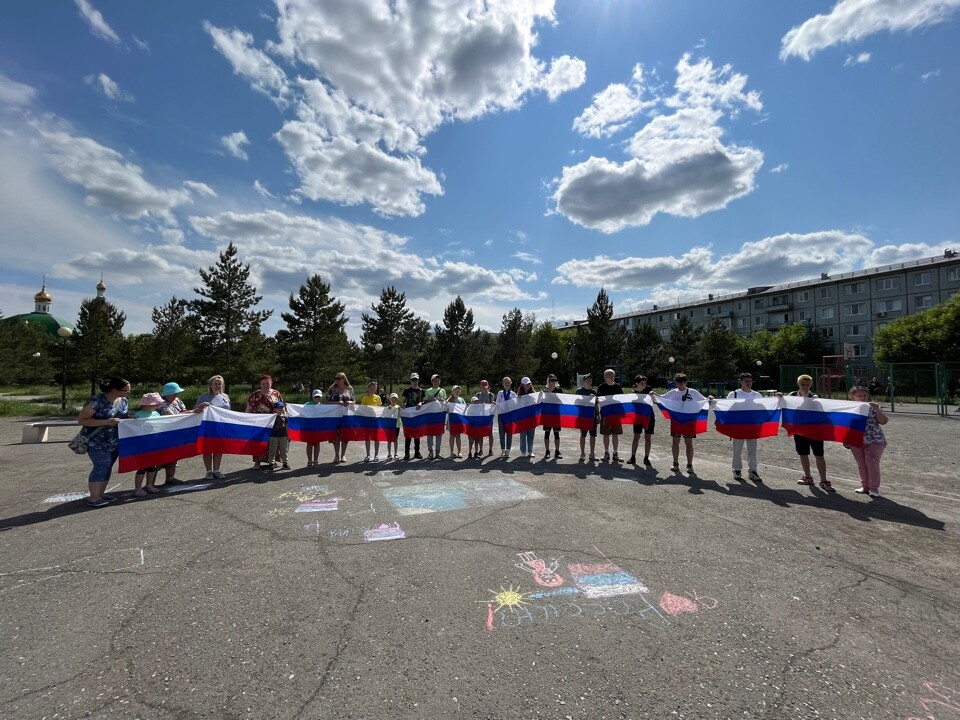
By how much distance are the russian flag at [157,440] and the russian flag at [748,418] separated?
10010 mm

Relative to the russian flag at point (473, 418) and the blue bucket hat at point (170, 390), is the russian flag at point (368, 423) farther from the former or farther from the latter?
the blue bucket hat at point (170, 390)

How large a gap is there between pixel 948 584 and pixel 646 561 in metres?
2.74

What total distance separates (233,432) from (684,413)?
9.43 metres

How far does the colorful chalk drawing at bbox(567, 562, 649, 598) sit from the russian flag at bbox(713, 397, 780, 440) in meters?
5.18

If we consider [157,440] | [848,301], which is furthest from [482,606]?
[848,301]

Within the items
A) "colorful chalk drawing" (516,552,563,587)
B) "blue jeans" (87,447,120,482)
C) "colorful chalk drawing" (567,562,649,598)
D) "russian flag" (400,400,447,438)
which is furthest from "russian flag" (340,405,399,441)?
"colorful chalk drawing" (567,562,649,598)

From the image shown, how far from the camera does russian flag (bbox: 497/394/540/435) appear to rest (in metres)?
10.7

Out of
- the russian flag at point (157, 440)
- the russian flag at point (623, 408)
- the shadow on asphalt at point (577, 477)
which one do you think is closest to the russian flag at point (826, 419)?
the shadow on asphalt at point (577, 477)

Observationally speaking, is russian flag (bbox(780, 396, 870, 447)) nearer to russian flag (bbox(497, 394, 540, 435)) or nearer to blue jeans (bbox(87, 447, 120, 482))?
russian flag (bbox(497, 394, 540, 435))

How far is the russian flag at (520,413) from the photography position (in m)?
10.7

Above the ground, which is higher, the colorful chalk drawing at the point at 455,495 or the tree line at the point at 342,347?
the tree line at the point at 342,347

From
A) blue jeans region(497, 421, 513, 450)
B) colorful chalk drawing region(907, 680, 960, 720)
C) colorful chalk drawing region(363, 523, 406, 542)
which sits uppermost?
blue jeans region(497, 421, 513, 450)

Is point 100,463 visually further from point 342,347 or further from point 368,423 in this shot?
point 342,347

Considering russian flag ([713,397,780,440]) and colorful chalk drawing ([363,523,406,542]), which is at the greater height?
russian flag ([713,397,780,440])
